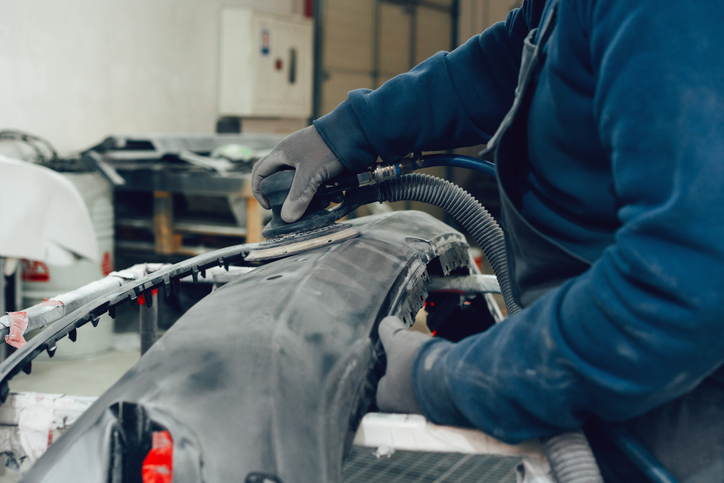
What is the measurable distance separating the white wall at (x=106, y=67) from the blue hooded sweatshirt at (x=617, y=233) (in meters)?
3.30

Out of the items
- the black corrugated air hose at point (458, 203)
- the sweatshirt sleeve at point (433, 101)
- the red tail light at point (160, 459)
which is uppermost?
the sweatshirt sleeve at point (433, 101)

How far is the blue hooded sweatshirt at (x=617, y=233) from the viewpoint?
0.51 m

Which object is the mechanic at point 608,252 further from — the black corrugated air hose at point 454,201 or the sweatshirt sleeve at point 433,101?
the black corrugated air hose at point 454,201

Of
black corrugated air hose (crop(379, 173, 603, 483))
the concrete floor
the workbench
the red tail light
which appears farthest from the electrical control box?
the red tail light

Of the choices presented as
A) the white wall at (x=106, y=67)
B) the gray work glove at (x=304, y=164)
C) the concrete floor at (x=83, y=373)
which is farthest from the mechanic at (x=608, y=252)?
the white wall at (x=106, y=67)

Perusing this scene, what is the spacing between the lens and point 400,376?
2.33 ft

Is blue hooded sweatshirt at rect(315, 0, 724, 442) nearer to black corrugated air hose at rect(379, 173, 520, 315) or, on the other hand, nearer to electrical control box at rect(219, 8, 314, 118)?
black corrugated air hose at rect(379, 173, 520, 315)

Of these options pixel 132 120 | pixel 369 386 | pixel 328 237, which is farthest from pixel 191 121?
pixel 369 386

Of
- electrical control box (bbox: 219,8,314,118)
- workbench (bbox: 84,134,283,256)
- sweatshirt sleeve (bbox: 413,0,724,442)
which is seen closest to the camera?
sweatshirt sleeve (bbox: 413,0,724,442)

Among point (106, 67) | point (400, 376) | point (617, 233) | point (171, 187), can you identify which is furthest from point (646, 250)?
point (106, 67)

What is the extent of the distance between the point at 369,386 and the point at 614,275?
1.08 ft

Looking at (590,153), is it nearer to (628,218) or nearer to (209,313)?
(628,218)

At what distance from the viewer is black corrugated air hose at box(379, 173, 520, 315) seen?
49.0 inches

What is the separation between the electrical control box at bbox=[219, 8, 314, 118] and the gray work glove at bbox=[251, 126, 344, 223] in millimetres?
3494
